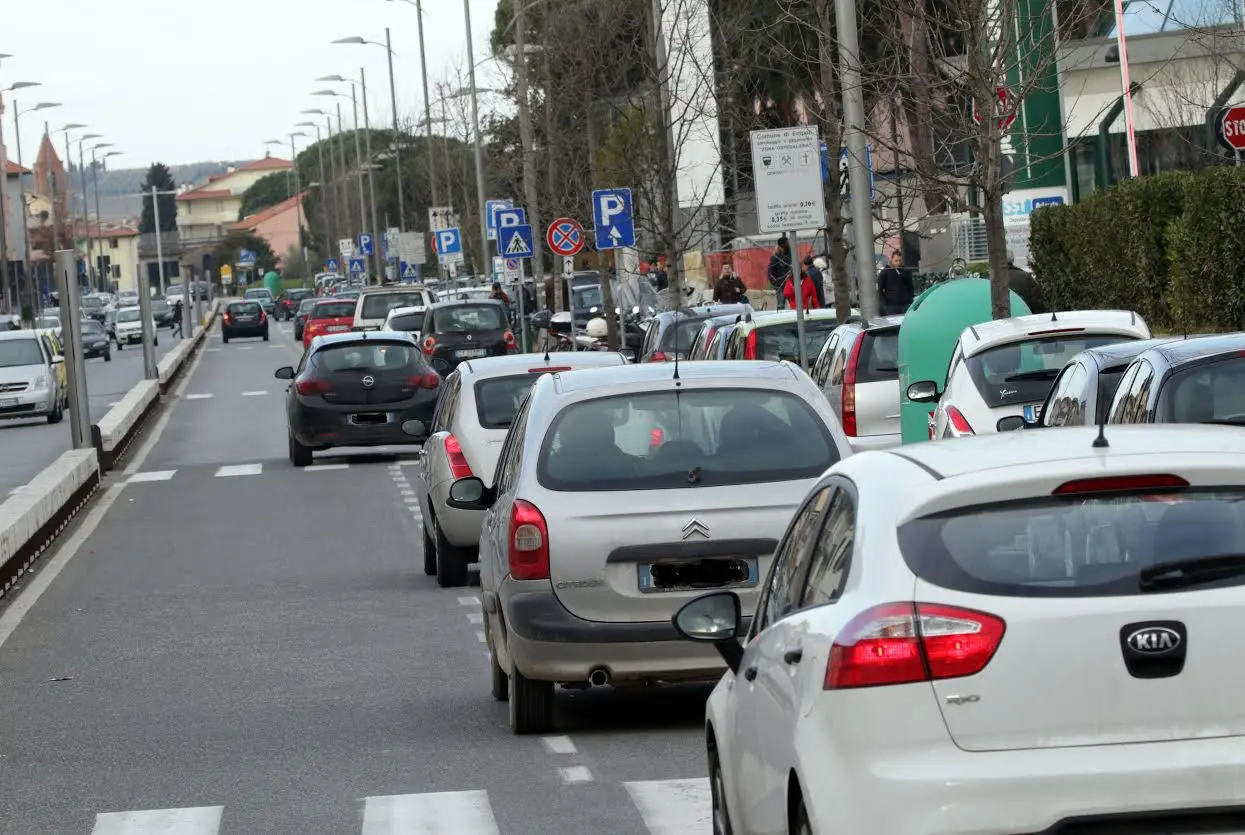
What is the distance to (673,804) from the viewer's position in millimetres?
8789

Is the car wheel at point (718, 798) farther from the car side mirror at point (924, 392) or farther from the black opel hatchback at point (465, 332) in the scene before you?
the black opel hatchback at point (465, 332)

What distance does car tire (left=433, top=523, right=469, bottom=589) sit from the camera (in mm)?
17250

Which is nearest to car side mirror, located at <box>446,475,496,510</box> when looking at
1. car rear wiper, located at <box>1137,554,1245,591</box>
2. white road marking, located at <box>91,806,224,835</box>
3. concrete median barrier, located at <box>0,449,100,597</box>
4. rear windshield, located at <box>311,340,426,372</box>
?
white road marking, located at <box>91,806,224,835</box>

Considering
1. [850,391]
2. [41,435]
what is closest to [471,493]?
[850,391]

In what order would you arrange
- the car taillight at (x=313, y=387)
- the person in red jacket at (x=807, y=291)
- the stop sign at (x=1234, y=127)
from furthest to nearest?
1. the person in red jacket at (x=807, y=291)
2. the car taillight at (x=313, y=387)
3. the stop sign at (x=1234, y=127)

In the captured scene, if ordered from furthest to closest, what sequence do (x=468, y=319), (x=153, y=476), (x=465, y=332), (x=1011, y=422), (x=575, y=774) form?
1. (x=468, y=319)
2. (x=465, y=332)
3. (x=153, y=476)
4. (x=1011, y=422)
5. (x=575, y=774)

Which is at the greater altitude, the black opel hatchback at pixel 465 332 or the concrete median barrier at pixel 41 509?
the black opel hatchback at pixel 465 332

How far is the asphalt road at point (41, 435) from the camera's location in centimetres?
3350

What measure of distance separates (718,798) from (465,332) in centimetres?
3690

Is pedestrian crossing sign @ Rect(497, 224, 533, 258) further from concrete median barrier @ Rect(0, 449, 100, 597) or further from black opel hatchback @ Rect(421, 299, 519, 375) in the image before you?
concrete median barrier @ Rect(0, 449, 100, 597)

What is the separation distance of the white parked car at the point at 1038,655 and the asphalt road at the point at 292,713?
330 cm

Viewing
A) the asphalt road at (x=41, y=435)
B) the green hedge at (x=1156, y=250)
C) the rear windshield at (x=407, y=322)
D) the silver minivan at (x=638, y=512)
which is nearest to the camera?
the silver minivan at (x=638, y=512)

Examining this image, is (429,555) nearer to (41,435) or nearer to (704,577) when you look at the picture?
(704,577)

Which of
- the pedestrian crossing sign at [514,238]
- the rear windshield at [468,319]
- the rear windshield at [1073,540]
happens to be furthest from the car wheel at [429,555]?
the pedestrian crossing sign at [514,238]
